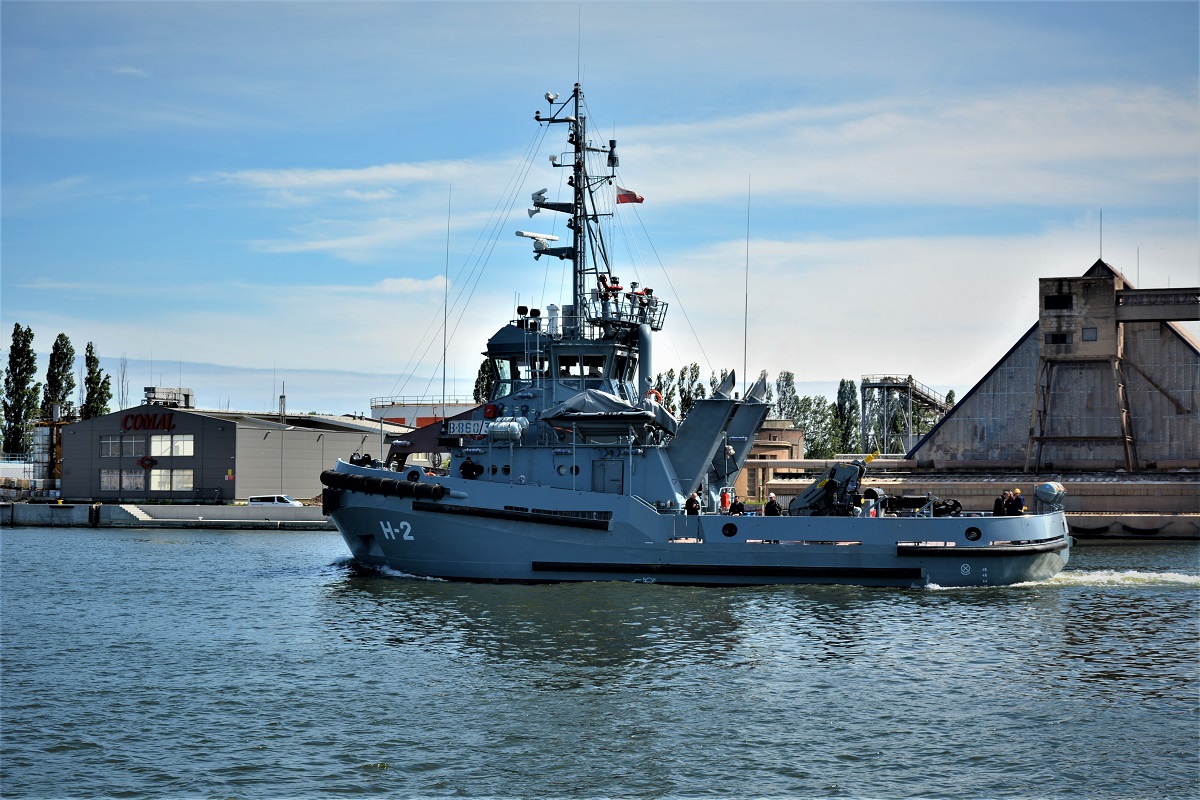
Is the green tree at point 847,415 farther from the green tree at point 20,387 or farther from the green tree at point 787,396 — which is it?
the green tree at point 20,387

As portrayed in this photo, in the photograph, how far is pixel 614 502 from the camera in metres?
25.6

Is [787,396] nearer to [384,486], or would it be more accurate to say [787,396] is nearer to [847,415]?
[847,415]

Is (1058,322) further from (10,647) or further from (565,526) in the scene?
(10,647)

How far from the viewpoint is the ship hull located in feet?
82.6

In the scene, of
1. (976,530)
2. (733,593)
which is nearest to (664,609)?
(733,593)

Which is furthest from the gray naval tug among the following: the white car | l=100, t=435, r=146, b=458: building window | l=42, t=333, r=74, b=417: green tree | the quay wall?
l=42, t=333, r=74, b=417: green tree

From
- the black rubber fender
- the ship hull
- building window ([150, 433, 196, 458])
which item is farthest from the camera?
building window ([150, 433, 196, 458])

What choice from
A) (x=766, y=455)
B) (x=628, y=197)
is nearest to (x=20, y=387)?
(x=766, y=455)

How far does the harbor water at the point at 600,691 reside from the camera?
12.5 m

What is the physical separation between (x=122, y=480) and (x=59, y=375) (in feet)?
72.4

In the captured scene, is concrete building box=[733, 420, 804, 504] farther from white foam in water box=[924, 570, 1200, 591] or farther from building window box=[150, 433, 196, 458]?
building window box=[150, 433, 196, 458]

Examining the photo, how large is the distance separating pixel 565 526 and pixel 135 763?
13.6 m

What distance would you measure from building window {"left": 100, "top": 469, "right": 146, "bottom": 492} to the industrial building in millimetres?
52

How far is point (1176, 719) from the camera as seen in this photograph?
48.5ft
